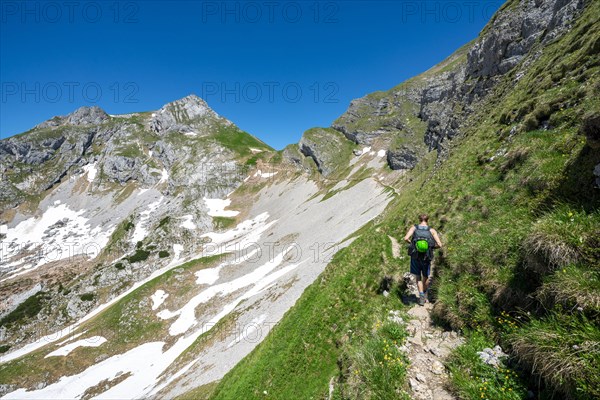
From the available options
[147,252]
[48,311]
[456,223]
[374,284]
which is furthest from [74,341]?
[456,223]

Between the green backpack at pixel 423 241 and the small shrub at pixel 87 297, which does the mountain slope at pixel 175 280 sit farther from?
the green backpack at pixel 423 241

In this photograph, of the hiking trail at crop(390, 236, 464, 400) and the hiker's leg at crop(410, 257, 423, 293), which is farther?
the hiker's leg at crop(410, 257, 423, 293)

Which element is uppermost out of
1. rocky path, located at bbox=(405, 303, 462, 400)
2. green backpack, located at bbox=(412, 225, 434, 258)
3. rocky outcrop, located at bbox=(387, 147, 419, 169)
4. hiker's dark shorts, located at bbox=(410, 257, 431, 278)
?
rocky outcrop, located at bbox=(387, 147, 419, 169)

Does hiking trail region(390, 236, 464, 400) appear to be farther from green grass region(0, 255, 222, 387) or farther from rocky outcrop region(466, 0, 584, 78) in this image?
green grass region(0, 255, 222, 387)

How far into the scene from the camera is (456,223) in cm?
1278

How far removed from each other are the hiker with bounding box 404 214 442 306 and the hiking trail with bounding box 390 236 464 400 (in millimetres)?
824

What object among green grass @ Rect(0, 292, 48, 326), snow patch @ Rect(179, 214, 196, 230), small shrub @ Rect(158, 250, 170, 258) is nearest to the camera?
green grass @ Rect(0, 292, 48, 326)

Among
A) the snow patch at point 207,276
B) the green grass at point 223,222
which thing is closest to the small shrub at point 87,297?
the snow patch at point 207,276

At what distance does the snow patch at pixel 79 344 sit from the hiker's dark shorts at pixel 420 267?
260 ft

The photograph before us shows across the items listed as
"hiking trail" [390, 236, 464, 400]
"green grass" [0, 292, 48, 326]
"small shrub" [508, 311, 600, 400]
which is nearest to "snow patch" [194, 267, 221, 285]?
"green grass" [0, 292, 48, 326]

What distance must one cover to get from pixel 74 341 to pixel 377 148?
135 m

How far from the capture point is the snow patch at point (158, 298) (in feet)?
231

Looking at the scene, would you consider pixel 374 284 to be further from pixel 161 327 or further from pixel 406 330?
pixel 161 327

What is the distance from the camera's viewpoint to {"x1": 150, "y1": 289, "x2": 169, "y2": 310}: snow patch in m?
70.3
